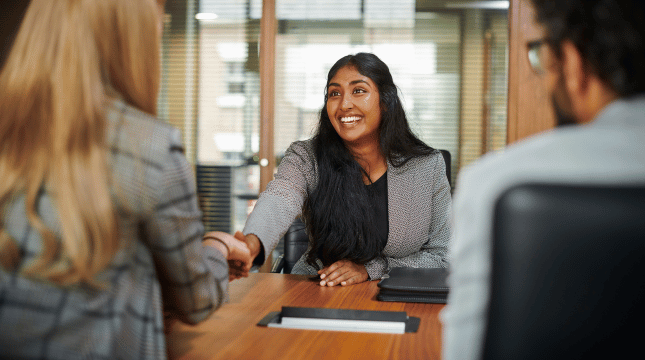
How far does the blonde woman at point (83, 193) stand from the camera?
725 millimetres

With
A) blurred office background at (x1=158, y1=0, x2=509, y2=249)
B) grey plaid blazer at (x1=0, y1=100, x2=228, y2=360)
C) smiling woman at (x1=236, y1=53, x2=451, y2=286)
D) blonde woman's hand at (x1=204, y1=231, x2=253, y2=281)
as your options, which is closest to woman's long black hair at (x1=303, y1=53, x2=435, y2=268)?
smiling woman at (x1=236, y1=53, x2=451, y2=286)

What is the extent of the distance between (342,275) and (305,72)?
8.00 feet

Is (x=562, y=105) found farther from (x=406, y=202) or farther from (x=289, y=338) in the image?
(x=406, y=202)

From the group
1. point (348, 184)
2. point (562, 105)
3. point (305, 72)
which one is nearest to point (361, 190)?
point (348, 184)

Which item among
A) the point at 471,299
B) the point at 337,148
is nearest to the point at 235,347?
the point at 471,299

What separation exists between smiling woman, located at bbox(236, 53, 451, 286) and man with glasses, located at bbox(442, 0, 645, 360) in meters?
1.10

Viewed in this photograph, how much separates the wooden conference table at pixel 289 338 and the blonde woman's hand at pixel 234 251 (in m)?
0.08

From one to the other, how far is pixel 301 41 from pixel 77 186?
328cm

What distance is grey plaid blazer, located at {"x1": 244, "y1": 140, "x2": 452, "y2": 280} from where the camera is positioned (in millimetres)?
1916

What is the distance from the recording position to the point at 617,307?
0.52m

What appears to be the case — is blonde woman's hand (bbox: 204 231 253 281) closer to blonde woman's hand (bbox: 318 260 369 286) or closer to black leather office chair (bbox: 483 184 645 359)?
blonde woman's hand (bbox: 318 260 369 286)

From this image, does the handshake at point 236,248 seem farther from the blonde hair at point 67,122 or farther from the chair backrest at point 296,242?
the chair backrest at point 296,242

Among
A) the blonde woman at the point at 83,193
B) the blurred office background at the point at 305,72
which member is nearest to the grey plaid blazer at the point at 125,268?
the blonde woman at the point at 83,193

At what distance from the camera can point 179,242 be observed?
82 centimetres
